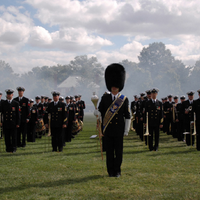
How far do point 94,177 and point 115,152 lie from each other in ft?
2.55

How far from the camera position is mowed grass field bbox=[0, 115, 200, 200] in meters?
5.82

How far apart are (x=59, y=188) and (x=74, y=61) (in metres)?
98.3

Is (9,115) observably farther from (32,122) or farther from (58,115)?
(32,122)

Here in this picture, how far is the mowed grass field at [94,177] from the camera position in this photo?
5.82 metres

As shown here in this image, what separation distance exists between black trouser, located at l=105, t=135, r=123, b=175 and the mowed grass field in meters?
0.19

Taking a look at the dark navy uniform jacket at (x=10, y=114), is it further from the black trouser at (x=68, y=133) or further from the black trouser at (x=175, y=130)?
the black trouser at (x=175, y=130)

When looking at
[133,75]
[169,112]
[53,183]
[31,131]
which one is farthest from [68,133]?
[133,75]

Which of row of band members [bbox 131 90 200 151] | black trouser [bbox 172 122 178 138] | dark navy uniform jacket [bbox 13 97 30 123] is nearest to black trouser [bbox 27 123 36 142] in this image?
dark navy uniform jacket [bbox 13 97 30 123]

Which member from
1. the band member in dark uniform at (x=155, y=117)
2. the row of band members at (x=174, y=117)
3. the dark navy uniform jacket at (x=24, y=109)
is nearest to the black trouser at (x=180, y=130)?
the row of band members at (x=174, y=117)

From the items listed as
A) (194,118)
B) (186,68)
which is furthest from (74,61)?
(194,118)

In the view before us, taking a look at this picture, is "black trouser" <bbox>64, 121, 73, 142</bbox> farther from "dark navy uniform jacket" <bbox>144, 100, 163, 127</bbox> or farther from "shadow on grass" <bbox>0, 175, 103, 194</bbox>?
"shadow on grass" <bbox>0, 175, 103, 194</bbox>

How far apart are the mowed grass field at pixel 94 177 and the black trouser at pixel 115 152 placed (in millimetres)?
194

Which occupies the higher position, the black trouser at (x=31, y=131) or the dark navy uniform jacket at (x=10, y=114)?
the dark navy uniform jacket at (x=10, y=114)

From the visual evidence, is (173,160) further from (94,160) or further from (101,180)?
(101,180)
